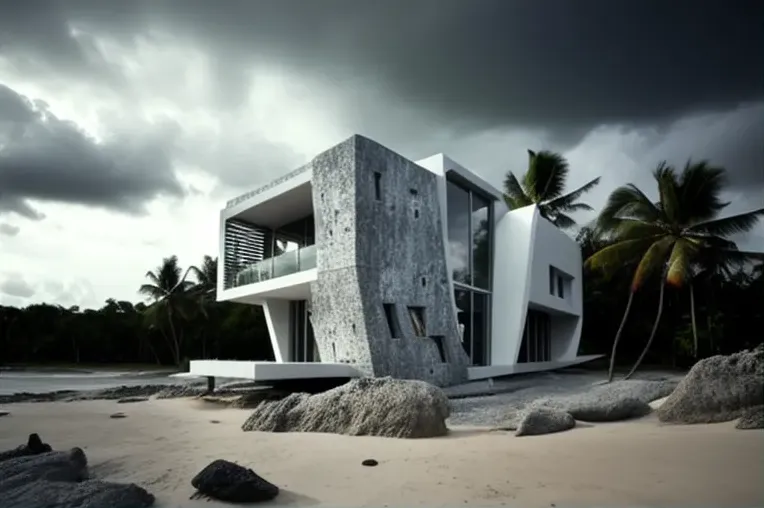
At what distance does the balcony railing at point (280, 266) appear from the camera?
12.8m

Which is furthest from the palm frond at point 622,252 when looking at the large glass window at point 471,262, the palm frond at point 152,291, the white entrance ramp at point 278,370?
the palm frond at point 152,291

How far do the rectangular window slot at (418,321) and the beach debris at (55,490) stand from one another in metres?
8.32

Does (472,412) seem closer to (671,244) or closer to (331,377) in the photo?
(331,377)

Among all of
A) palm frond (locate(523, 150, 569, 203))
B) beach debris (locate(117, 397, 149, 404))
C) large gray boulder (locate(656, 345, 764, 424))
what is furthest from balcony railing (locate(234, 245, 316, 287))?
palm frond (locate(523, 150, 569, 203))

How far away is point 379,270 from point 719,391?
6625 mm

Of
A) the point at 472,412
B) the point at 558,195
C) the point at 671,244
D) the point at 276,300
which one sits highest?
the point at 558,195

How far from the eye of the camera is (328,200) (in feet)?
39.3

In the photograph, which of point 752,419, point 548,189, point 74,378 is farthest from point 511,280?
point 74,378

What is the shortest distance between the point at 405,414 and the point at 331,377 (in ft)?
15.3

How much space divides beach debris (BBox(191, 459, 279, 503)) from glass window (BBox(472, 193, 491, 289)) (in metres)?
11.7

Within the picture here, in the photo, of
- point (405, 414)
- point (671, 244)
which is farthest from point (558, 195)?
point (405, 414)

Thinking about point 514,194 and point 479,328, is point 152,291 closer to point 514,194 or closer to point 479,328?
point 514,194

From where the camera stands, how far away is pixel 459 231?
14.8 m

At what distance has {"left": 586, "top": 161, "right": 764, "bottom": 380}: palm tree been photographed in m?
14.2
